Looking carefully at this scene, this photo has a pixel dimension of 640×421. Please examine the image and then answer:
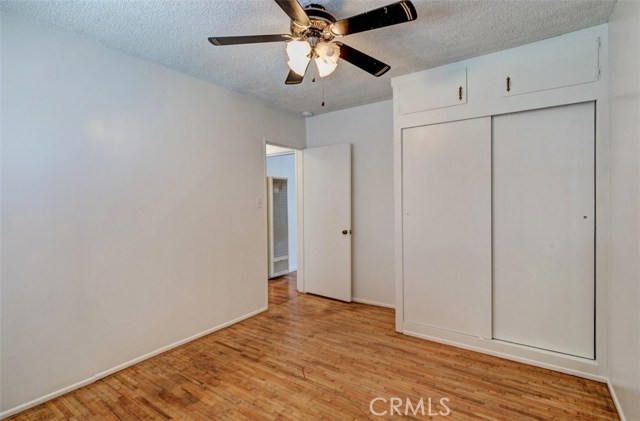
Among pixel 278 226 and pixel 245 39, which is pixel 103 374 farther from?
pixel 278 226

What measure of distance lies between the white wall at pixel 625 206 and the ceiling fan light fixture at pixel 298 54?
1.68 meters

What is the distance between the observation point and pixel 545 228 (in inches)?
91.7

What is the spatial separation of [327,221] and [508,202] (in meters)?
2.13

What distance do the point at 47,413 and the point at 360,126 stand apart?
12.3 ft

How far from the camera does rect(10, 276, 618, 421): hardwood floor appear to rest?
A: 6.15 feet

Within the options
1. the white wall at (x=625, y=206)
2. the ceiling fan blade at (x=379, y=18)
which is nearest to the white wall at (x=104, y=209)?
the ceiling fan blade at (x=379, y=18)

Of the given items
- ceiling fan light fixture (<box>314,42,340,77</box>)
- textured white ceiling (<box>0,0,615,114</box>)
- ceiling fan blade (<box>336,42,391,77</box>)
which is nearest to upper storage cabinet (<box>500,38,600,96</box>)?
textured white ceiling (<box>0,0,615,114</box>)

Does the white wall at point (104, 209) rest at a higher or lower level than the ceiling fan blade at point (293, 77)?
→ lower

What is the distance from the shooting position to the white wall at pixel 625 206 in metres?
1.52

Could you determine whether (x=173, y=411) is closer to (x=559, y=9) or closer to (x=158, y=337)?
(x=158, y=337)

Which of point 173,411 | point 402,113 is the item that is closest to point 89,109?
point 173,411

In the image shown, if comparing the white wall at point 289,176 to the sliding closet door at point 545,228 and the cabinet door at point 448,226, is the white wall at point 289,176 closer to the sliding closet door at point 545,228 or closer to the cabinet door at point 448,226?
the cabinet door at point 448,226

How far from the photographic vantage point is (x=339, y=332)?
3.00m

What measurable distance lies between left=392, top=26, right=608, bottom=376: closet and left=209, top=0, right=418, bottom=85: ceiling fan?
1094 millimetres
